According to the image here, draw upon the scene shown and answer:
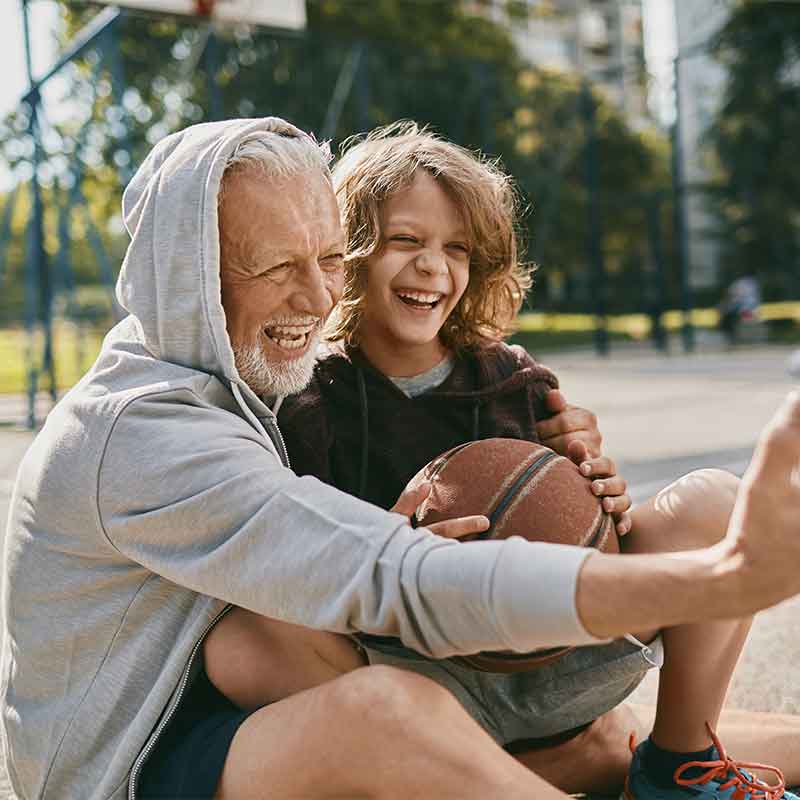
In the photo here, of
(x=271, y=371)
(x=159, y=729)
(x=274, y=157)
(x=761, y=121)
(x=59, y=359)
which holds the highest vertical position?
(x=761, y=121)

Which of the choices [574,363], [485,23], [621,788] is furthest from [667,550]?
[485,23]

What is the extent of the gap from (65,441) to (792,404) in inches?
45.6

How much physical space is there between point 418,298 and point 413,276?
6 cm

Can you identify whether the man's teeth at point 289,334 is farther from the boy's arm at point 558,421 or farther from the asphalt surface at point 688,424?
the asphalt surface at point 688,424

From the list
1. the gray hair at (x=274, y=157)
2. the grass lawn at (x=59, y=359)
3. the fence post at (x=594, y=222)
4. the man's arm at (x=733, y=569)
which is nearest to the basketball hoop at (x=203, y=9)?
the grass lawn at (x=59, y=359)

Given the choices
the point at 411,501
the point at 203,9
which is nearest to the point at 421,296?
the point at 411,501

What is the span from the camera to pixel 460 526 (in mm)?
2115

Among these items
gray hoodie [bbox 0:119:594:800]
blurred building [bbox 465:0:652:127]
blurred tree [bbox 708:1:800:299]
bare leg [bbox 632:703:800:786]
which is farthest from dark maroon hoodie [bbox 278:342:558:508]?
blurred building [bbox 465:0:652:127]

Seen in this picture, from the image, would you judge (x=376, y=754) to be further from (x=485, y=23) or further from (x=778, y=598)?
(x=485, y=23)

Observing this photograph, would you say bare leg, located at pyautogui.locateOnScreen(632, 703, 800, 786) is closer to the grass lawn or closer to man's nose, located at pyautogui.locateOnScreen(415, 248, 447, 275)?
man's nose, located at pyautogui.locateOnScreen(415, 248, 447, 275)

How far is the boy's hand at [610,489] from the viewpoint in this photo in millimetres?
2346

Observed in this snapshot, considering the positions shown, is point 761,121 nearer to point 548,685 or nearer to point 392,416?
point 392,416

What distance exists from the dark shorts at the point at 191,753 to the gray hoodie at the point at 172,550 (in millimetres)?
50

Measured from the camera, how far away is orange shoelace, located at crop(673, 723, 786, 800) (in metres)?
2.31
